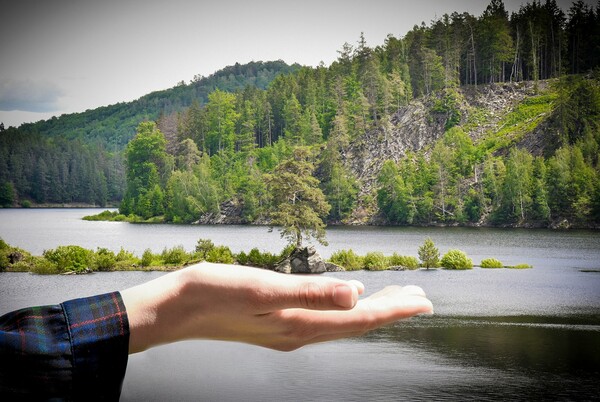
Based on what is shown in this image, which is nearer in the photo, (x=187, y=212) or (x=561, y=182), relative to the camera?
(x=561, y=182)

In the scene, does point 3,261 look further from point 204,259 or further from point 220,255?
point 220,255

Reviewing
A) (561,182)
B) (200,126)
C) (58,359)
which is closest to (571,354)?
(58,359)

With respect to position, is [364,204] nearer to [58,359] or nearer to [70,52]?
[70,52]

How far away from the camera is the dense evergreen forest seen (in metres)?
48.2

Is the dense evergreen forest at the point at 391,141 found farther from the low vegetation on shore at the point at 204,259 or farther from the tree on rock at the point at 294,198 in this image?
the tree on rock at the point at 294,198

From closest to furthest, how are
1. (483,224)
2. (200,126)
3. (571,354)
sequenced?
(571,354) < (483,224) < (200,126)

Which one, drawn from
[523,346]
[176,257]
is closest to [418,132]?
[176,257]

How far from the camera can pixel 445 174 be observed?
5028 cm

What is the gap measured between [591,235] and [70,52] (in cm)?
5418

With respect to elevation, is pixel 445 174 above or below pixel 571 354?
above

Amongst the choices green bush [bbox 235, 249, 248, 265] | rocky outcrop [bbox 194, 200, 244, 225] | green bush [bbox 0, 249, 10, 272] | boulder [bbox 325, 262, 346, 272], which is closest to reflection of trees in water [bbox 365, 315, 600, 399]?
boulder [bbox 325, 262, 346, 272]

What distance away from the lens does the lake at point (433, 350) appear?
17125 mm

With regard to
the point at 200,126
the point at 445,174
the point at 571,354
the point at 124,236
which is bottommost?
the point at 571,354

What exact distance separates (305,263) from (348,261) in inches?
73.1
